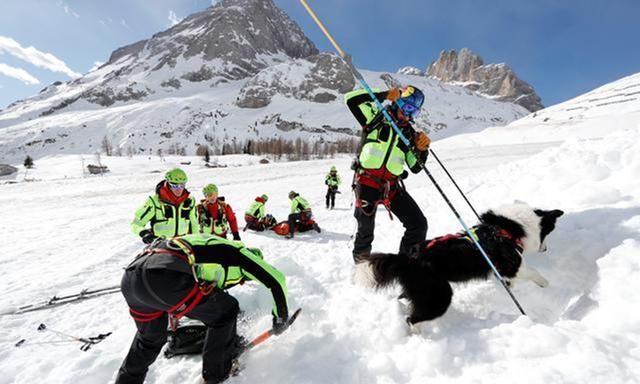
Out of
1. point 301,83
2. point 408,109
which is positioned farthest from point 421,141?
point 301,83

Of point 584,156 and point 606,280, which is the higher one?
point 584,156

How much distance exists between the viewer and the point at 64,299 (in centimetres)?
486

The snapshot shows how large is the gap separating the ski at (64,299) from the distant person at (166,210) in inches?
43.4

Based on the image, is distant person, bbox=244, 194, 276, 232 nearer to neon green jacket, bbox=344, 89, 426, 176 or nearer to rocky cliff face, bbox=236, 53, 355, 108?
neon green jacket, bbox=344, 89, 426, 176

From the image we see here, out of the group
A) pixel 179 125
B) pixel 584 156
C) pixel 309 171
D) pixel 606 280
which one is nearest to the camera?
pixel 606 280

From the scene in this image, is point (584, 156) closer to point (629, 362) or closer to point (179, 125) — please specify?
point (629, 362)

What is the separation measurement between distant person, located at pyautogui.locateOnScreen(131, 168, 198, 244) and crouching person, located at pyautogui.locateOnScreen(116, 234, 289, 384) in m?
2.57

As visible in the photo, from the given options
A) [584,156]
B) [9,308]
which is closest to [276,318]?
[9,308]

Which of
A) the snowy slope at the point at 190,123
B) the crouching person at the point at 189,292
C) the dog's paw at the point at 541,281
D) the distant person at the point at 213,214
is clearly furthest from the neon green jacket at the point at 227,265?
the snowy slope at the point at 190,123

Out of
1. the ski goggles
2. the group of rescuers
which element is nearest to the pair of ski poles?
the group of rescuers

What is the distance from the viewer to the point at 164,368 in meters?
3.03

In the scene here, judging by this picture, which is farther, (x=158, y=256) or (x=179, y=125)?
(x=179, y=125)

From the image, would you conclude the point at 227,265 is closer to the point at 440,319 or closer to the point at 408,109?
the point at 440,319

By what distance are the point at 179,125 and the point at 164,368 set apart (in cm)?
14027
